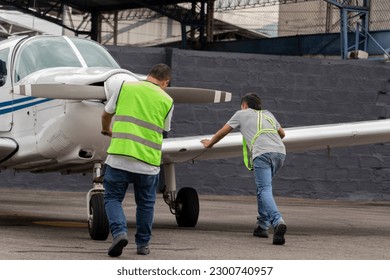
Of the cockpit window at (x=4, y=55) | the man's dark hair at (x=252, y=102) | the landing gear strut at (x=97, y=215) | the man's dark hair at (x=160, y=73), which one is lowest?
the landing gear strut at (x=97, y=215)

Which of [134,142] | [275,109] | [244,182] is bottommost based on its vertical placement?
[244,182]

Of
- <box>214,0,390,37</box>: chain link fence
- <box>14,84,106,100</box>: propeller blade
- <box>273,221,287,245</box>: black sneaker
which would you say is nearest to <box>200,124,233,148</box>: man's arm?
<box>273,221,287,245</box>: black sneaker

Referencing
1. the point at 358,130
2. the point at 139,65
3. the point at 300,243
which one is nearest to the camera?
the point at 300,243

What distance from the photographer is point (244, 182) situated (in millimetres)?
21578

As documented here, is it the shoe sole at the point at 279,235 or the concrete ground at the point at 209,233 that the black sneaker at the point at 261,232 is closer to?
the concrete ground at the point at 209,233

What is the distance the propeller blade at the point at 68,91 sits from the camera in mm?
10266

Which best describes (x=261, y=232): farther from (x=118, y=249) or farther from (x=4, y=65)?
(x=4, y=65)

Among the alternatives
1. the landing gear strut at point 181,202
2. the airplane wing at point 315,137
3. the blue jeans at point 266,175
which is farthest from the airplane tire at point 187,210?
the blue jeans at point 266,175

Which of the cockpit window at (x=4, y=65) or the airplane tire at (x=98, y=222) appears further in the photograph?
the cockpit window at (x=4, y=65)

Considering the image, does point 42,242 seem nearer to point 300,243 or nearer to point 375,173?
point 300,243

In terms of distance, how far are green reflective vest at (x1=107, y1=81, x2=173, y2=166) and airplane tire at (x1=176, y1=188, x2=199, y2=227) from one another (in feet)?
13.8

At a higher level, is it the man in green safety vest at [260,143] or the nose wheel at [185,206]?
the man in green safety vest at [260,143]
